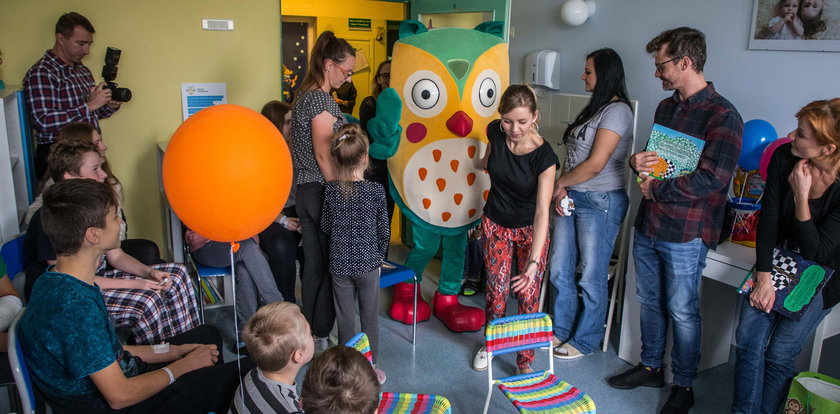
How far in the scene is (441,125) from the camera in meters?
3.09

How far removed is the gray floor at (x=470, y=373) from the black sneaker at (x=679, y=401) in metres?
0.06

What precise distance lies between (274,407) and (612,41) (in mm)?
2861

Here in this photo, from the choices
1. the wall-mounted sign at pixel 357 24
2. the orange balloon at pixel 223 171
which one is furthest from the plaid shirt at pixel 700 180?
the wall-mounted sign at pixel 357 24

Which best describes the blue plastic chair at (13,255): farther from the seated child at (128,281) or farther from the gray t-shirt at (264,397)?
the gray t-shirt at (264,397)

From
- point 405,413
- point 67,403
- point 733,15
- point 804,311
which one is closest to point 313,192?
point 405,413

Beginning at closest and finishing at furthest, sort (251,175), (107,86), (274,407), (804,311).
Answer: (274,407) → (251,175) → (804,311) → (107,86)

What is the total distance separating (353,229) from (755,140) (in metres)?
1.72

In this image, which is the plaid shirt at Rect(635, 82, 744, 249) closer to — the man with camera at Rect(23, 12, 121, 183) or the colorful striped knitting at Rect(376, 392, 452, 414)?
the colorful striped knitting at Rect(376, 392, 452, 414)

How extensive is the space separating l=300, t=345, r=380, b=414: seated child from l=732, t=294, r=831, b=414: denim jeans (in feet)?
4.99

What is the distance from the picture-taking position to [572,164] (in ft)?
9.40

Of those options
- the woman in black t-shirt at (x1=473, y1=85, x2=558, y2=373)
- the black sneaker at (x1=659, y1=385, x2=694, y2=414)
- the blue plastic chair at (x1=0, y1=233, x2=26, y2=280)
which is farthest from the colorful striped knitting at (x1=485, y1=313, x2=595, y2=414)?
the blue plastic chair at (x1=0, y1=233, x2=26, y2=280)

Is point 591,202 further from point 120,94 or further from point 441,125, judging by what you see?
point 120,94

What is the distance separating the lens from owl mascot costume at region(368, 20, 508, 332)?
3053mm

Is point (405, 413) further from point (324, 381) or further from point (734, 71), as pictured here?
point (734, 71)
